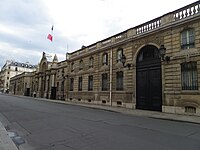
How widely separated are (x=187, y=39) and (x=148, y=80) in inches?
197

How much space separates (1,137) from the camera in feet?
20.1

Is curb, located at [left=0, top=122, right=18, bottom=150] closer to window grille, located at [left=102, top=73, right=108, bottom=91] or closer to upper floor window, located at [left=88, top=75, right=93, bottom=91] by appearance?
window grille, located at [left=102, top=73, right=108, bottom=91]

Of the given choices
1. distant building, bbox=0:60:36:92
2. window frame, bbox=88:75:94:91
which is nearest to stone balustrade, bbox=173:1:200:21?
window frame, bbox=88:75:94:91

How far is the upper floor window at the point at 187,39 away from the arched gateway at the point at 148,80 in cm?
256

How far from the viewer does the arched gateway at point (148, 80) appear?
1614cm

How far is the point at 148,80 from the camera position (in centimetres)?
1720

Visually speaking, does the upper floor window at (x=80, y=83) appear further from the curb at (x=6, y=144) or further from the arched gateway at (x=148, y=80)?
the curb at (x=6, y=144)

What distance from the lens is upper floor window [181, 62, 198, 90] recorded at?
1348 centimetres

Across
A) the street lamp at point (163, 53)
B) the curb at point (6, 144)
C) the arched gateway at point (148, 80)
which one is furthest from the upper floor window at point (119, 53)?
the curb at point (6, 144)

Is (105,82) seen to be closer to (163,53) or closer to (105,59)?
(105,59)

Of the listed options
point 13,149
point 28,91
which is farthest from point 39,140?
point 28,91

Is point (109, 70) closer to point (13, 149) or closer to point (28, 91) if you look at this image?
point (13, 149)

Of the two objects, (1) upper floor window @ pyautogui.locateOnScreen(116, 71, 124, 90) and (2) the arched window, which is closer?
(2) the arched window

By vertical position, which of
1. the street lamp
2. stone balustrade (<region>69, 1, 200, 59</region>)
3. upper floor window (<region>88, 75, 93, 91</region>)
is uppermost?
stone balustrade (<region>69, 1, 200, 59</region>)
